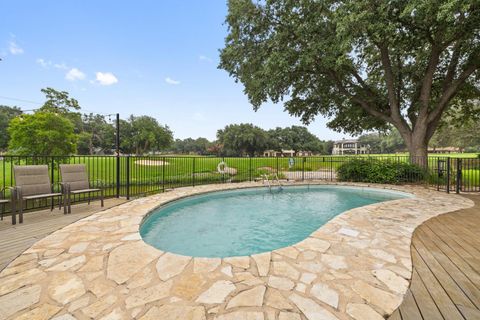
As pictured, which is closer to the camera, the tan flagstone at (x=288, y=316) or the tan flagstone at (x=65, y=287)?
the tan flagstone at (x=288, y=316)

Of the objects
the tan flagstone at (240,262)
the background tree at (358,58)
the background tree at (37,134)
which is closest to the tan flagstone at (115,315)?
the tan flagstone at (240,262)

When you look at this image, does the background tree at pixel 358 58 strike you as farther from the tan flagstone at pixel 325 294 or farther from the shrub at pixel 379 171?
the tan flagstone at pixel 325 294

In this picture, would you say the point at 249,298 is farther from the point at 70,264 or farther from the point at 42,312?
the point at 70,264

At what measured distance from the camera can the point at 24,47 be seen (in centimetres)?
1057

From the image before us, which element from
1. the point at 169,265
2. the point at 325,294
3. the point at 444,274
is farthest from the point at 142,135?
the point at 444,274

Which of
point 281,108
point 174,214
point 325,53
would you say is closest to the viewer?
point 174,214

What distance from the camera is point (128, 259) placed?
2.36m

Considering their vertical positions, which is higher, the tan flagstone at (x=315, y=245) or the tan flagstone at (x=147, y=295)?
the tan flagstone at (x=147, y=295)

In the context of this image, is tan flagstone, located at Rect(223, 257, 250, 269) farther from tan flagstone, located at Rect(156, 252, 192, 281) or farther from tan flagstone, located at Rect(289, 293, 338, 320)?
tan flagstone, located at Rect(289, 293, 338, 320)

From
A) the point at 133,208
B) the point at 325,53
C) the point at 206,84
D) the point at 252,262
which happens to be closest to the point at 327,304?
the point at 252,262

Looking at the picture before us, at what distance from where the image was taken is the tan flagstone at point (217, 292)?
1.67 metres

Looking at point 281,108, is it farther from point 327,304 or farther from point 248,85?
point 327,304

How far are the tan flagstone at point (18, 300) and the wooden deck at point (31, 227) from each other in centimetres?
69

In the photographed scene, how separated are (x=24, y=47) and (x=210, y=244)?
1443 cm
